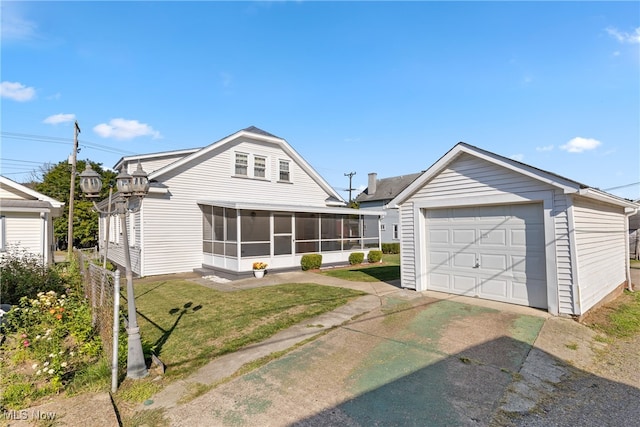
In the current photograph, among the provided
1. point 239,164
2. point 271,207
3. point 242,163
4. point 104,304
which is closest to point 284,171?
point 242,163

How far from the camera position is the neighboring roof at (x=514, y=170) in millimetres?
6207

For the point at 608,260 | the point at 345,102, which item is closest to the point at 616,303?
the point at 608,260

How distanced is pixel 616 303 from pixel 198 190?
14878 millimetres

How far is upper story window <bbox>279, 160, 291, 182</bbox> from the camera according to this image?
1739 cm

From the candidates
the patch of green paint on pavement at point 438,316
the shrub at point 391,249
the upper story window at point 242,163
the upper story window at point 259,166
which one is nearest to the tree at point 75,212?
the upper story window at point 242,163

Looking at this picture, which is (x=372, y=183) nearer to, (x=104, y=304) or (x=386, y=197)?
(x=386, y=197)

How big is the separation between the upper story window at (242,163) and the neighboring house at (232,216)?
5 centimetres

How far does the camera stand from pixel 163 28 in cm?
998

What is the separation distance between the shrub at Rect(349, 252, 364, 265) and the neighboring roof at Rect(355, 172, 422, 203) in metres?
18.4

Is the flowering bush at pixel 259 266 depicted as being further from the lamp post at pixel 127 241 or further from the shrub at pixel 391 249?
the shrub at pixel 391 249

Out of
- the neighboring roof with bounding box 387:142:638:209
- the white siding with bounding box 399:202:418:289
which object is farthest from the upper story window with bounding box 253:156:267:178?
the white siding with bounding box 399:202:418:289

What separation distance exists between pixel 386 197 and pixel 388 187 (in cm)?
244

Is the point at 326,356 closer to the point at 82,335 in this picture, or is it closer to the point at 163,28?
the point at 82,335

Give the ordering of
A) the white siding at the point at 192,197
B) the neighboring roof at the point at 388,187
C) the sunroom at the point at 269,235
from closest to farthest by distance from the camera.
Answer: the sunroom at the point at 269,235, the white siding at the point at 192,197, the neighboring roof at the point at 388,187
